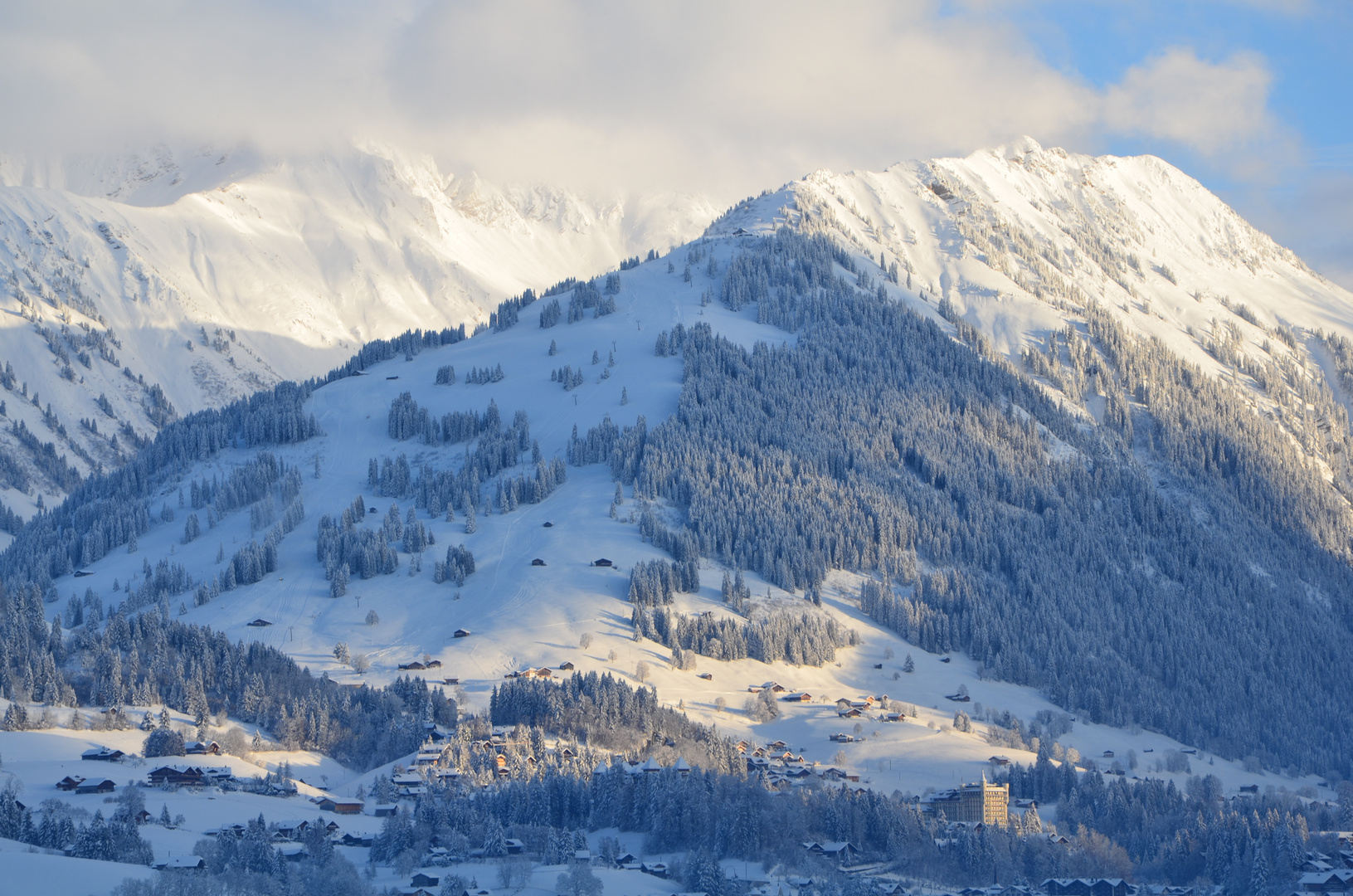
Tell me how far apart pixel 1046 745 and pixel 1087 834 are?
4527 cm

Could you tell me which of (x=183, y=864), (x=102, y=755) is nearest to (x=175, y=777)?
(x=102, y=755)

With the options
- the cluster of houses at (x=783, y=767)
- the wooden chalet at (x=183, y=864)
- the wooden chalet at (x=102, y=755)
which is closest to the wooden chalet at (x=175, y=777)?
the wooden chalet at (x=102, y=755)

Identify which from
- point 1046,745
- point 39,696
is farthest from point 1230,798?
point 39,696

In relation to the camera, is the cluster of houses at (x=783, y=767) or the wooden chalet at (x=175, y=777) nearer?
the wooden chalet at (x=175, y=777)

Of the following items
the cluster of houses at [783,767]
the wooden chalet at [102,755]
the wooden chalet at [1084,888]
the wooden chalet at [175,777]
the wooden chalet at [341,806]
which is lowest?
the wooden chalet at [1084,888]

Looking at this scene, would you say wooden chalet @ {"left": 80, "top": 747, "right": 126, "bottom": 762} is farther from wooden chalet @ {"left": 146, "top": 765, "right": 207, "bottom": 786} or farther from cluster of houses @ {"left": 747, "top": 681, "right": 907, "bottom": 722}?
cluster of houses @ {"left": 747, "top": 681, "right": 907, "bottom": 722}

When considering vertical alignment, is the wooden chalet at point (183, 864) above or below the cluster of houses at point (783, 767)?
below

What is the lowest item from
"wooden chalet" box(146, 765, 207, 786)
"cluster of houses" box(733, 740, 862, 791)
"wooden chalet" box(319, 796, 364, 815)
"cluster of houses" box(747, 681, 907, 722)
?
"wooden chalet" box(319, 796, 364, 815)

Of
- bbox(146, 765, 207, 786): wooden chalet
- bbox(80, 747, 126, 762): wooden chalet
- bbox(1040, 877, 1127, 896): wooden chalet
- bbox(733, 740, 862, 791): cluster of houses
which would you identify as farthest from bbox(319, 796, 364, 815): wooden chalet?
bbox(1040, 877, 1127, 896): wooden chalet

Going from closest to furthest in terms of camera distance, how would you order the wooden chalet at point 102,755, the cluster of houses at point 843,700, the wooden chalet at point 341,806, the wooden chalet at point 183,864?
the wooden chalet at point 183,864 < the wooden chalet at point 341,806 < the wooden chalet at point 102,755 < the cluster of houses at point 843,700

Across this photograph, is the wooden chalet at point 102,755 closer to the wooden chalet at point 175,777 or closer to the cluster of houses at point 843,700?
the wooden chalet at point 175,777

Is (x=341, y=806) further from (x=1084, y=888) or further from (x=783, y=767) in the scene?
(x=1084, y=888)

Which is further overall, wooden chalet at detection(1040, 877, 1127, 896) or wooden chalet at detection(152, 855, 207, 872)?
wooden chalet at detection(1040, 877, 1127, 896)

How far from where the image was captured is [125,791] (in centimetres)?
13200
